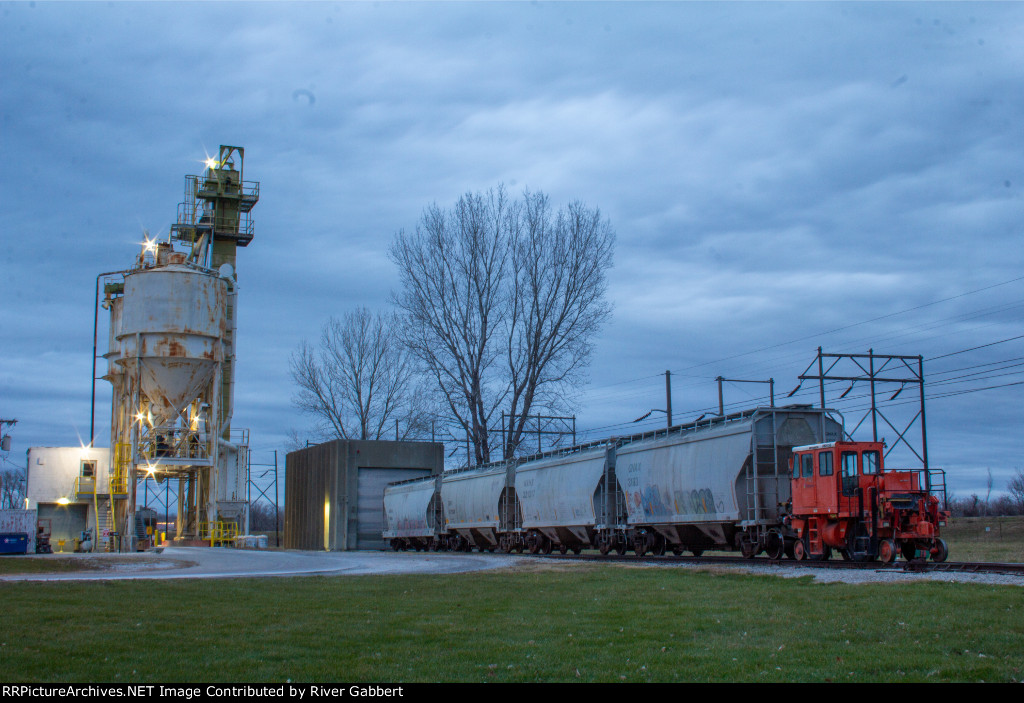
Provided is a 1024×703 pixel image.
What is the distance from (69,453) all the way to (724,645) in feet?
150

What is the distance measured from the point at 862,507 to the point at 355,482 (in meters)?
34.2

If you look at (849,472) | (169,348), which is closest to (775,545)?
(849,472)

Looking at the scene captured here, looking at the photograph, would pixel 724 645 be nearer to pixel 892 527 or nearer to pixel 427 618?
pixel 427 618

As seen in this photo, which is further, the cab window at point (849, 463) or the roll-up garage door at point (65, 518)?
the roll-up garage door at point (65, 518)

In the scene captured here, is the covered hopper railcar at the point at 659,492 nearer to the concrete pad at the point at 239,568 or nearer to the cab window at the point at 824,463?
the cab window at the point at 824,463

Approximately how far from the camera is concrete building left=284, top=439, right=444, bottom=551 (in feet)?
162

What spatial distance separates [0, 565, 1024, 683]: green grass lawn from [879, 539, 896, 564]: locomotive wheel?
12.9 ft

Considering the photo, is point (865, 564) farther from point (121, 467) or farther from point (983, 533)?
point (121, 467)

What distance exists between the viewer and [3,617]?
12.3 m

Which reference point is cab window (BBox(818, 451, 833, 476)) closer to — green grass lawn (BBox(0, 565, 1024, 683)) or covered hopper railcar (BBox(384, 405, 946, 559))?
covered hopper railcar (BBox(384, 405, 946, 559))

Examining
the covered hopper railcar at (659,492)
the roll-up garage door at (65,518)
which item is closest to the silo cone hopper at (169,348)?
the roll-up garage door at (65,518)

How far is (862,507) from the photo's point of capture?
2012cm

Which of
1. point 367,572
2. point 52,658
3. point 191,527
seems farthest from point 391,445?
point 52,658

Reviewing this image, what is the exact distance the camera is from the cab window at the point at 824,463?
20.6 meters
